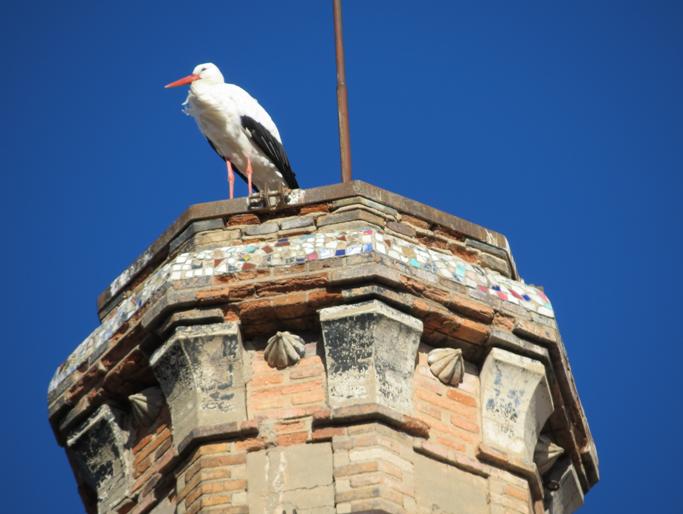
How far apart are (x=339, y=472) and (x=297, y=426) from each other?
55 cm

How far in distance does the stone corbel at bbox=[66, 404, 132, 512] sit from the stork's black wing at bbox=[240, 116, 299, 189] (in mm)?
3694

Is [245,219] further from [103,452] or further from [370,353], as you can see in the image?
[103,452]

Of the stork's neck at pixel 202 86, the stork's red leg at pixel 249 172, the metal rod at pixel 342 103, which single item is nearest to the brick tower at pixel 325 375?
the metal rod at pixel 342 103

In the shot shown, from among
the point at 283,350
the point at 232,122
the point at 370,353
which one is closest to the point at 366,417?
the point at 370,353

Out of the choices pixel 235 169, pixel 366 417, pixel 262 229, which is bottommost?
pixel 366 417

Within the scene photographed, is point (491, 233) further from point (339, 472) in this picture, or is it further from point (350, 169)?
point (339, 472)

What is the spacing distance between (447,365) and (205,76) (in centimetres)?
575

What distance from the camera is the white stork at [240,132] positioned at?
18.9 m

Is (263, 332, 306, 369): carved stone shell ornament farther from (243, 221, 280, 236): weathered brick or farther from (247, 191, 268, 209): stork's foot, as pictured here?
(247, 191, 268, 209): stork's foot

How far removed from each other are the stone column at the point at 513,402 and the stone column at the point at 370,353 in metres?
0.62

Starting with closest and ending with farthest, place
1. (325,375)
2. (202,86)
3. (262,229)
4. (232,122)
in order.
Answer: (325,375), (262,229), (232,122), (202,86)

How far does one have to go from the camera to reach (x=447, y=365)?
1512 cm

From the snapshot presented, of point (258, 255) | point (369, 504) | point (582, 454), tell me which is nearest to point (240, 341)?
point (258, 255)

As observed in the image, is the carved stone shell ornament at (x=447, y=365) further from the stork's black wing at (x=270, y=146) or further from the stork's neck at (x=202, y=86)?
the stork's neck at (x=202, y=86)
